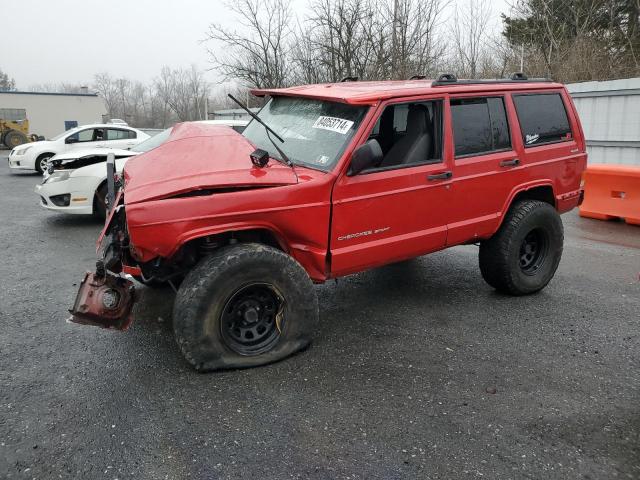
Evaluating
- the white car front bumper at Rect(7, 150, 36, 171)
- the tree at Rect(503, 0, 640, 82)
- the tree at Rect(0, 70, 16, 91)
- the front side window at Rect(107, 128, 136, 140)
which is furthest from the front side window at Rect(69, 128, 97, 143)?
the tree at Rect(0, 70, 16, 91)

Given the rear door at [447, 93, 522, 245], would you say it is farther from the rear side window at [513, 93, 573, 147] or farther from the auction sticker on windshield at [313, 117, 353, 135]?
the auction sticker on windshield at [313, 117, 353, 135]

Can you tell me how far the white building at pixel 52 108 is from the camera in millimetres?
38906

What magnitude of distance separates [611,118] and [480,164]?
7.78 meters

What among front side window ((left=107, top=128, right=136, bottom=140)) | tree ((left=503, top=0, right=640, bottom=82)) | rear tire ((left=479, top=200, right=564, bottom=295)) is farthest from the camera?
tree ((left=503, top=0, right=640, bottom=82))

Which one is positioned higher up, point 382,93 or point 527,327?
point 382,93

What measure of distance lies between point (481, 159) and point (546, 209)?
3.35 ft

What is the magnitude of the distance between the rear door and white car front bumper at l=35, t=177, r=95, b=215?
5839 mm

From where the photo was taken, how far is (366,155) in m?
3.67

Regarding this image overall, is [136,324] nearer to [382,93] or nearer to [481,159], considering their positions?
[382,93]

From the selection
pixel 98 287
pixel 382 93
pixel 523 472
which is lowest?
pixel 523 472

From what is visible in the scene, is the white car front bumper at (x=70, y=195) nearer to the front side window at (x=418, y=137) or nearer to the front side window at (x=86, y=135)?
the front side window at (x=418, y=137)

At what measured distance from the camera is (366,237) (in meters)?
3.99

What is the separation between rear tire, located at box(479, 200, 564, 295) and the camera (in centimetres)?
490

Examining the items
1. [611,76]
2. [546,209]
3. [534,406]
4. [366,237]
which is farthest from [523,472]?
[611,76]
